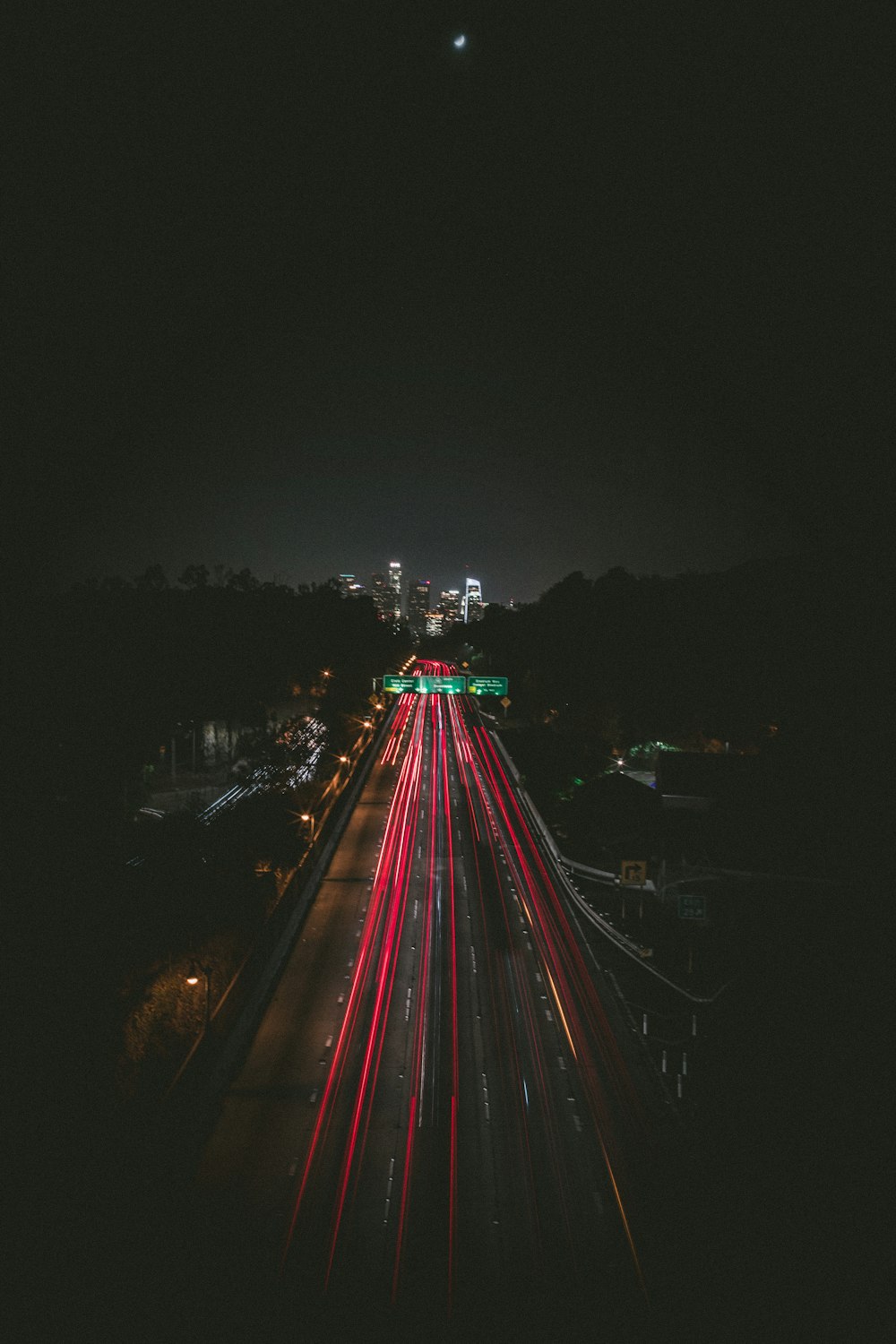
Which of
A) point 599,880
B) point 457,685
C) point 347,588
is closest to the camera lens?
point 599,880

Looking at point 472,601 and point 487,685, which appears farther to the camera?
point 472,601

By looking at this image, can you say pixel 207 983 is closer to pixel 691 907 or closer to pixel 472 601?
pixel 691 907

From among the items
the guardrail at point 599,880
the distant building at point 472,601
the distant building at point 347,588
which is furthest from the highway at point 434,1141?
the distant building at point 472,601

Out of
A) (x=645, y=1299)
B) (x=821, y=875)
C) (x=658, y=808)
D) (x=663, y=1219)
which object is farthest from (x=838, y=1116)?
(x=658, y=808)

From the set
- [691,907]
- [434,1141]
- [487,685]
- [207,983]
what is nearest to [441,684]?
[487,685]

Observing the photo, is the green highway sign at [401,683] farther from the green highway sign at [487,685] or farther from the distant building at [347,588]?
the distant building at [347,588]

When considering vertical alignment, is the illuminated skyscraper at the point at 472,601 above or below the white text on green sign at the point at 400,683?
above

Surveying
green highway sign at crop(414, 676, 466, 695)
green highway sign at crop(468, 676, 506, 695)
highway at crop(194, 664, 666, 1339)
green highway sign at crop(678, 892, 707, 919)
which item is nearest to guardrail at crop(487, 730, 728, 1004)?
highway at crop(194, 664, 666, 1339)
